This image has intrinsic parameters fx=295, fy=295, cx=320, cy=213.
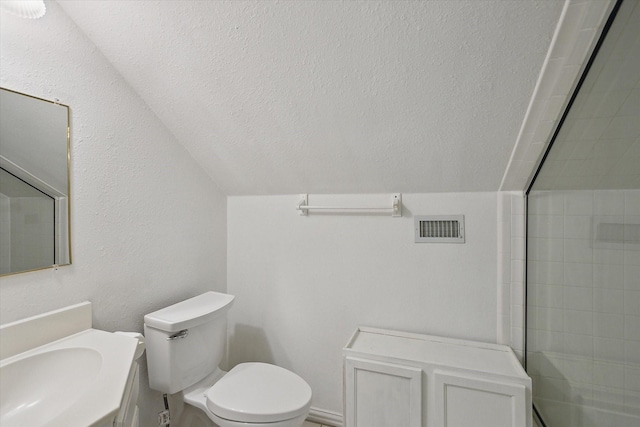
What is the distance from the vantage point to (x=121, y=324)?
130 cm

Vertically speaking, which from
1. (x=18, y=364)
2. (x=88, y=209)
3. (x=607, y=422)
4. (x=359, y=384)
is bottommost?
(x=359, y=384)

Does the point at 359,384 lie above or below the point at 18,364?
below

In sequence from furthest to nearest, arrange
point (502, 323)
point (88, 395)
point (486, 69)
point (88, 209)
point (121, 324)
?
point (502, 323) < point (121, 324) < point (88, 209) < point (486, 69) < point (88, 395)

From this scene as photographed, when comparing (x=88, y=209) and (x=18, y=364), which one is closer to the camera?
(x=18, y=364)

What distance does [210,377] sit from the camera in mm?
1481

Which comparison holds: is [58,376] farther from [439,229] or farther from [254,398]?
[439,229]

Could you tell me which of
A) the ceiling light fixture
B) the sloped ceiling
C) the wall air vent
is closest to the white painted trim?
the sloped ceiling

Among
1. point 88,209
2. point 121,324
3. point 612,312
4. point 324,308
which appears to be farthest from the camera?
point 324,308

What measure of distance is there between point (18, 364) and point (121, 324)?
16.7 inches

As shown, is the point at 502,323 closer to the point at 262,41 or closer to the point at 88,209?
the point at 262,41

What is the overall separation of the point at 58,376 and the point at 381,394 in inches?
47.5

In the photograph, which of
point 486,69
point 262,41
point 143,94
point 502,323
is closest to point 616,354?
point 502,323

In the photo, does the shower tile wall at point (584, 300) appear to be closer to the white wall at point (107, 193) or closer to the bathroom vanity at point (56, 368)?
the bathroom vanity at point (56, 368)

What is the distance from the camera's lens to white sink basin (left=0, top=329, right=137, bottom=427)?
0.80m
